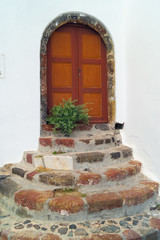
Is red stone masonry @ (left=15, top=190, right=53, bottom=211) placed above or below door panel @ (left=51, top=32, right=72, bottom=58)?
below

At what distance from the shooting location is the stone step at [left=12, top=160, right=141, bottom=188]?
2.57m

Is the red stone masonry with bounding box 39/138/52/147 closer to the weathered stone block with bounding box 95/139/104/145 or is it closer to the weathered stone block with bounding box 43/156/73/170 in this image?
the weathered stone block with bounding box 43/156/73/170

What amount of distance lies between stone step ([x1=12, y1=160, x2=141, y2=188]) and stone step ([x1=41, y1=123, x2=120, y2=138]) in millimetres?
747

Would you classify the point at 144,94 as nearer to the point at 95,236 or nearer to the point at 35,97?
the point at 35,97

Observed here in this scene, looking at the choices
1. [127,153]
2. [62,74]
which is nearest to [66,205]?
[127,153]

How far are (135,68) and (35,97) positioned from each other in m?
1.59

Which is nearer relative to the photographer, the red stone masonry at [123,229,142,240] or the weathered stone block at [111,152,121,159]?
the red stone masonry at [123,229,142,240]

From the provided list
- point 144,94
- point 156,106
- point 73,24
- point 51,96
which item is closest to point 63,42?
point 73,24

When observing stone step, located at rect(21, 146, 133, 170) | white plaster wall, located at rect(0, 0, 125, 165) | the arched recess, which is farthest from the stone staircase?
the arched recess

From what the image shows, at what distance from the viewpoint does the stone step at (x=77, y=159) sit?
2885 millimetres

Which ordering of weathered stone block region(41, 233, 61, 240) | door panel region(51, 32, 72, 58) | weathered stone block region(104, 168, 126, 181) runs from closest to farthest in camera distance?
weathered stone block region(41, 233, 61, 240)
weathered stone block region(104, 168, 126, 181)
door panel region(51, 32, 72, 58)

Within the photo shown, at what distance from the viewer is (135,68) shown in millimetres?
3525

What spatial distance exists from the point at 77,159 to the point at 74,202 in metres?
0.71

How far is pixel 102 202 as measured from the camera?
229cm
